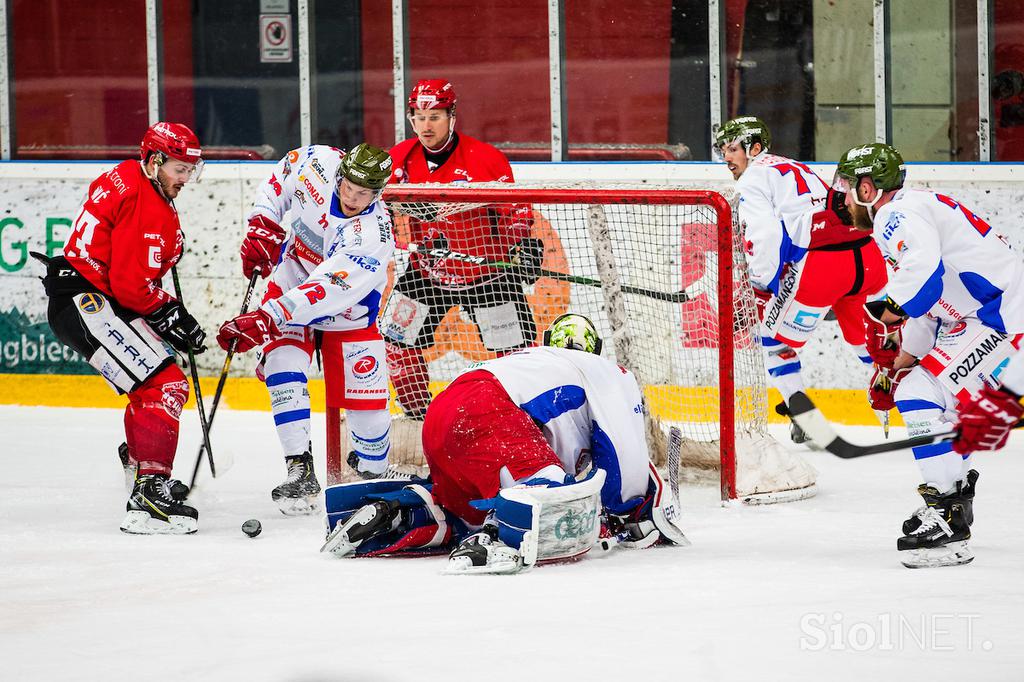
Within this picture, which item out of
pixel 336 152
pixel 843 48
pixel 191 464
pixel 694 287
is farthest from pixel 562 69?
pixel 191 464

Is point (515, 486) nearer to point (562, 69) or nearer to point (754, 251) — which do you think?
point (754, 251)

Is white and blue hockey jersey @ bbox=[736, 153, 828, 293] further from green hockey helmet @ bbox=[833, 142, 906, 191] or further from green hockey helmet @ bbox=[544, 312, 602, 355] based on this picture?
green hockey helmet @ bbox=[544, 312, 602, 355]

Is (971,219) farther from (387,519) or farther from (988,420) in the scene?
(387,519)

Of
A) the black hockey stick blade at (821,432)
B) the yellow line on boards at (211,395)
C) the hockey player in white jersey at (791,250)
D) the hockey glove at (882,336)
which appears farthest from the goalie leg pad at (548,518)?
the yellow line on boards at (211,395)

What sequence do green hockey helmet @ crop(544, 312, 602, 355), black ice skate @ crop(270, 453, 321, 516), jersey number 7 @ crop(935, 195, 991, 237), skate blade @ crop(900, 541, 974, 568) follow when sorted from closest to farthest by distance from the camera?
skate blade @ crop(900, 541, 974, 568)
jersey number 7 @ crop(935, 195, 991, 237)
green hockey helmet @ crop(544, 312, 602, 355)
black ice skate @ crop(270, 453, 321, 516)

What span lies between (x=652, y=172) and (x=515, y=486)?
309 cm

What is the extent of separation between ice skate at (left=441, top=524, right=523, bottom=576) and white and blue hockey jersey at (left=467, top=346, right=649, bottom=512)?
32 cm

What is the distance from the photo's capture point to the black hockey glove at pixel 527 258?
16.0 ft

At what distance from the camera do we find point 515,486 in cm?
322

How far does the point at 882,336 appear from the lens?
3.86 metres

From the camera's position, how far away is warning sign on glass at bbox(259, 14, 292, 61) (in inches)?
259

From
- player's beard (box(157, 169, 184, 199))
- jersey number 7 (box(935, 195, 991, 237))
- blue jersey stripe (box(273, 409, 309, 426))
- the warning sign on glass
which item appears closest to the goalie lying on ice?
blue jersey stripe (box(273, 409, 309, 426))

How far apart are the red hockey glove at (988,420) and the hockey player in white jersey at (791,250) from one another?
6.35 feet

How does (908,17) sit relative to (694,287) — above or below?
above
